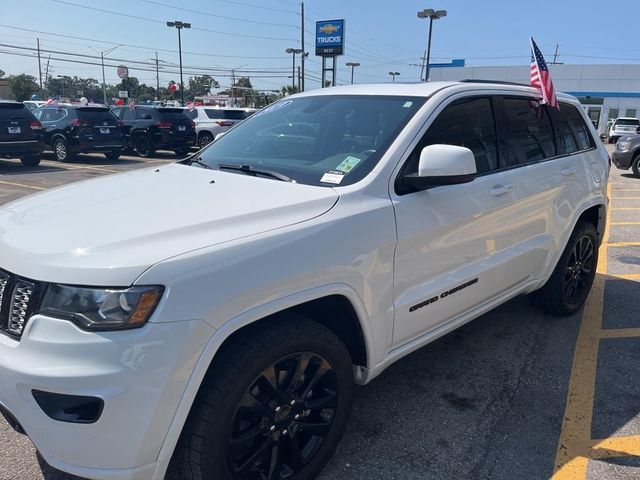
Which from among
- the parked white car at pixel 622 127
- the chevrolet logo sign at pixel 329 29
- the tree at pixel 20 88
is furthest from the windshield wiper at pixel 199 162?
the tree at pixel 20 88

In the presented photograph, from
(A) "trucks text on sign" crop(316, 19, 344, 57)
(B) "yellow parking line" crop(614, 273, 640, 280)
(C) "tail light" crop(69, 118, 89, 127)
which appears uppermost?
(A) "trucks text on sign" crop(316, 19, 344, 57)

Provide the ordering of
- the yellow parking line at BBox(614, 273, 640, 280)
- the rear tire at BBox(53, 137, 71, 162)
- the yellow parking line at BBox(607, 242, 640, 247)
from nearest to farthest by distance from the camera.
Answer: the yellow parking line at BBox(614, 273, 640, 280) < the yellow parking line at BBox(607, 242, 640, 247) < the rear tire at BBox(53, 137, 71, 162)

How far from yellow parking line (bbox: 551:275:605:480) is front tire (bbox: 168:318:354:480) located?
3.79 ft

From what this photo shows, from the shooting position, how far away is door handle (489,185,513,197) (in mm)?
3306

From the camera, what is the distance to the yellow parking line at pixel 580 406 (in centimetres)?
271

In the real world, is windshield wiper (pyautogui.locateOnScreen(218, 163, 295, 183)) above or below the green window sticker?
below

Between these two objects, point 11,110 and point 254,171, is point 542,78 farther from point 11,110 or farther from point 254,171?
point 11,110

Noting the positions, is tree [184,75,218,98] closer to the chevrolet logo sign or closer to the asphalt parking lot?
the chevrolet logo sign

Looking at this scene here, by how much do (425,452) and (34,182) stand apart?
11.7 metres

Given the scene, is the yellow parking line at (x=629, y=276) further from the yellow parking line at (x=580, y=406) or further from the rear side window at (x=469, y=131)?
the rear side window at (x=469, y=131)

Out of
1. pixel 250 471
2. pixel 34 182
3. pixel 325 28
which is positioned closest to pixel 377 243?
pixel 250 471

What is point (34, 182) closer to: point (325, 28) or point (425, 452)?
point (425, 452)

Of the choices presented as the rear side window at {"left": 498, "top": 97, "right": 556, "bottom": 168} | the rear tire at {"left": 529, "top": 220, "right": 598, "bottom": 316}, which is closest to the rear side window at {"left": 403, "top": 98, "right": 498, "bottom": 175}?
the rear side window at {"left": 498, "top": 97, "right": 556, "bottom": 168}

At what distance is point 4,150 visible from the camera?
44.8 feet
